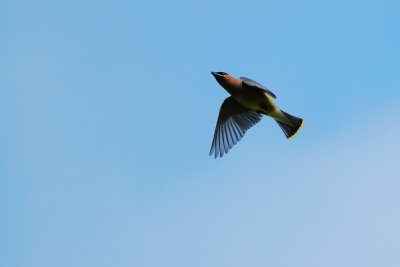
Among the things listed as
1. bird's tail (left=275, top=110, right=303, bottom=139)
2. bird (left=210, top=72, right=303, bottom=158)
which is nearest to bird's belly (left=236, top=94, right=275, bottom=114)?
bird (left=210, top=72, right=303, bottom=158)

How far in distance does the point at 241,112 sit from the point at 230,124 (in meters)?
0.31

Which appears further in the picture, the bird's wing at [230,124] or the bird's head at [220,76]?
the bird's wing at [230,124]

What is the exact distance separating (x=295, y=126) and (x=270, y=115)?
3.03 feet

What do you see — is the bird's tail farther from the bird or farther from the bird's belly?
the bird's belly

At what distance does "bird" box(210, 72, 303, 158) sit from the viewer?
13375 mm

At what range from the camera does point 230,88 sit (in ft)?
44.1

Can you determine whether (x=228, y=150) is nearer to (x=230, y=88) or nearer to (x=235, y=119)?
(x=235, y=119)

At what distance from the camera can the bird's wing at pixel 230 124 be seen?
15219 mm

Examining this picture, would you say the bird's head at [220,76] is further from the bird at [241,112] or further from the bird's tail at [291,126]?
the bird's tail at [291,126]

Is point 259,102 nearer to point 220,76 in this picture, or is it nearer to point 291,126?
point 220,76

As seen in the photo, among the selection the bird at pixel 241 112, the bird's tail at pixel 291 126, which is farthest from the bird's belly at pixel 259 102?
the bird's tail at pixel 291 126

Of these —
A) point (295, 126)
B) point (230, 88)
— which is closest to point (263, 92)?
point (230, 88)

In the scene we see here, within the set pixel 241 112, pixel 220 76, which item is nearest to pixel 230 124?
pixel 241 112

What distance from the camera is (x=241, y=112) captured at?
15234 mm
